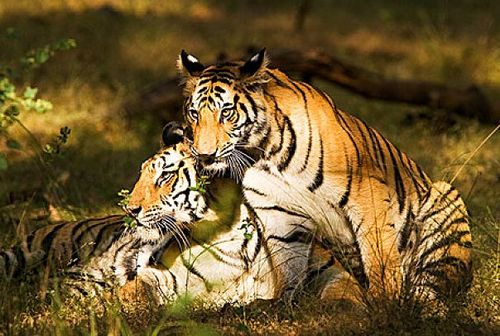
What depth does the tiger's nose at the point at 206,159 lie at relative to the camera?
4992 mm

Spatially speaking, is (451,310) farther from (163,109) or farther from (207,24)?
(207,24)

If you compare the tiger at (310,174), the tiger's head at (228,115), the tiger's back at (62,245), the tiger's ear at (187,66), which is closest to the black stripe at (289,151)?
the tiger at (310,174)

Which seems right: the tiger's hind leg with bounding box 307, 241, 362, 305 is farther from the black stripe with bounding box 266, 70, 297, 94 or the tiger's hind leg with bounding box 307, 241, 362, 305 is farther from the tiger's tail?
the tiger's tail

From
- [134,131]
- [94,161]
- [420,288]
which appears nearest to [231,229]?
[420,288]

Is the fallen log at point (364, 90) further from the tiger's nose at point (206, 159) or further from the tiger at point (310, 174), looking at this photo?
the tiger's nose at point (206, 159)

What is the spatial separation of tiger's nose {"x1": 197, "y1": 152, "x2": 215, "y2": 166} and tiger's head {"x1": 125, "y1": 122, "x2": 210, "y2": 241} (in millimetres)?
342

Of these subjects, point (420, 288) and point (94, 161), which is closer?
point (420, 288)

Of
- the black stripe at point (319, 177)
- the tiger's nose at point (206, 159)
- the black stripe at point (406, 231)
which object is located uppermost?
the tiger's nose at point (206, 159)

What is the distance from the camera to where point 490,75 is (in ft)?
36.4

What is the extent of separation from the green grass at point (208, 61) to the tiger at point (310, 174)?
30 centimetres

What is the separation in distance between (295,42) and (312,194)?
23.3 ft

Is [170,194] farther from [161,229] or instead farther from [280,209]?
[280,209]

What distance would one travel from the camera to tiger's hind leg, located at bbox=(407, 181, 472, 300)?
5219mm

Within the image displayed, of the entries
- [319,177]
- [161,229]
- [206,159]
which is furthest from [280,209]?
[161,229]
